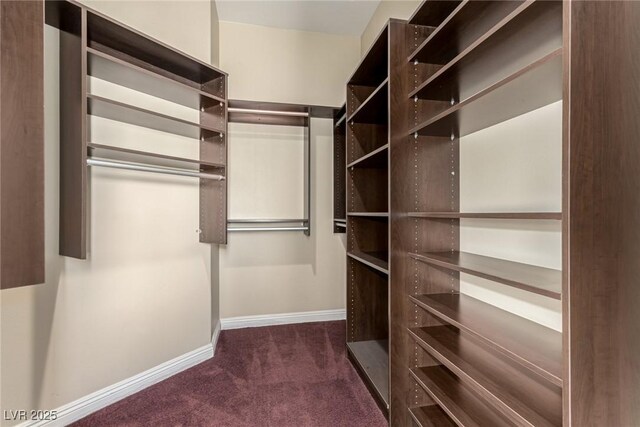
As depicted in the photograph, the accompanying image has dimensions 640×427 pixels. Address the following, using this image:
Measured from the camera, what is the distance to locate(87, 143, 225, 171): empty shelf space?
1.65 m

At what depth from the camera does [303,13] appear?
2762 mm

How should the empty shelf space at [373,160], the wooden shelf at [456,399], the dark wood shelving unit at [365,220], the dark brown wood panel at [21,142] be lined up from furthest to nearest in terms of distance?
the dark wood shelving unit at [365,220], the empty shelf space at [373,160], the wooden shelf at [456,399], the dark brown wood panel at [21,142]

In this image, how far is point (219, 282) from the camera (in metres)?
2.90

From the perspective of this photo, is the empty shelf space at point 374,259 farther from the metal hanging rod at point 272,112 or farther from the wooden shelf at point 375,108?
the metal hanging rod at point 272,112

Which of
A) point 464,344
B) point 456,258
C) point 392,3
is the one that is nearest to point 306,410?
point 464,344

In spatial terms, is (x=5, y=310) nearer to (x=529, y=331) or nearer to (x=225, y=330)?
(x=225, y=330)

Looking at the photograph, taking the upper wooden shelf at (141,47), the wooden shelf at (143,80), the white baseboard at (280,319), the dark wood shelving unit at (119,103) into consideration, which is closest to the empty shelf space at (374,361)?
the white baseboard at (280,319)

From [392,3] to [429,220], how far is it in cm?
185

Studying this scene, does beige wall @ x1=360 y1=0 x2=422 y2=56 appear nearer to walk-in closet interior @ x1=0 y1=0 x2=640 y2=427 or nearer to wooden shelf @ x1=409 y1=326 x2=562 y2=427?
walk-in closet interior @ x1=0 y1=0 x2=640 y2=427

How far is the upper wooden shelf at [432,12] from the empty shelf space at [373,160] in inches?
24.8

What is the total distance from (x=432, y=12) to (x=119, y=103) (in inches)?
64.5

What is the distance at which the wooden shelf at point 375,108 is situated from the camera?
5.80 ft

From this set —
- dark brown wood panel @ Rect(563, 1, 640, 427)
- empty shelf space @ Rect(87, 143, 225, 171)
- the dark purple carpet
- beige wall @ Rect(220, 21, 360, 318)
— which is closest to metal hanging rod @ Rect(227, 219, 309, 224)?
beige wall @ Rect(220, 21, 360, 318)

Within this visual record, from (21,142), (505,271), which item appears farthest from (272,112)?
(505,271)
